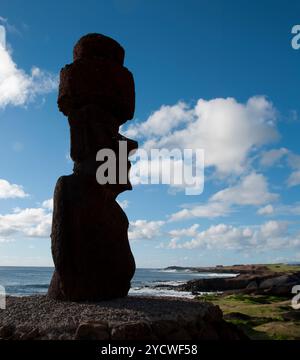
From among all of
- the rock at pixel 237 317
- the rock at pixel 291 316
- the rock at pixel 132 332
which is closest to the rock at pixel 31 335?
the rock at pixel 132 332

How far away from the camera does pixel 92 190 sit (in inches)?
395

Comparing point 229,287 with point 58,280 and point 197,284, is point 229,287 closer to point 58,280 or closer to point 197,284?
point 197,284

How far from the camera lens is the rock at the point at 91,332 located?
23.0ft

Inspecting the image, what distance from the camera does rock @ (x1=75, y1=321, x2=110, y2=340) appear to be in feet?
23.0

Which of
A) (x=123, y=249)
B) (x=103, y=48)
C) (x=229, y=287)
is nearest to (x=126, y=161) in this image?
(x=123, y=249)

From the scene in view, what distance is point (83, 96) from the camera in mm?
10562

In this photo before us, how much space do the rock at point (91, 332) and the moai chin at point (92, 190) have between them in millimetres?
2303

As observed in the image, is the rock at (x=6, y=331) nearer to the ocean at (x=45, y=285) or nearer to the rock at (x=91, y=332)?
the rock at (x=91, y=332)

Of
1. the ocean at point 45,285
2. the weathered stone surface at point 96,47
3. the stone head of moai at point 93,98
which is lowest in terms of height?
the ocean at point 45,285

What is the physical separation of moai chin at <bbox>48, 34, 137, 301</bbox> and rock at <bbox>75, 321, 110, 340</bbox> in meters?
2.30

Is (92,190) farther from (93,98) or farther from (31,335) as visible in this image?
(31,335)

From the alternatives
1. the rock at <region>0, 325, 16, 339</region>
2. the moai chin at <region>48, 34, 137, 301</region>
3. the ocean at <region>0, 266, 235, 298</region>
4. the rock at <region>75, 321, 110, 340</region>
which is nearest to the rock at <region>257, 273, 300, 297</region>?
the ocean at <region>0, 266, 235, 298</region>

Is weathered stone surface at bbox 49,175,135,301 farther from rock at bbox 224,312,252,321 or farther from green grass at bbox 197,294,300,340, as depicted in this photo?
rock at bbox 224,312,252,321

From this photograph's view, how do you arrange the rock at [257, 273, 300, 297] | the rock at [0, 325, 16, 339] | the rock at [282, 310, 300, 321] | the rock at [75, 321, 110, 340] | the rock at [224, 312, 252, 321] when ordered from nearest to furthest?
the rock at [75, 321, 110, 340], the rock at [0, 325, 16, 339], the rock at [282, 310, 300, 321], the rock at [224, 312, 252, 321], the rock at [257, 273, 300, 297]
